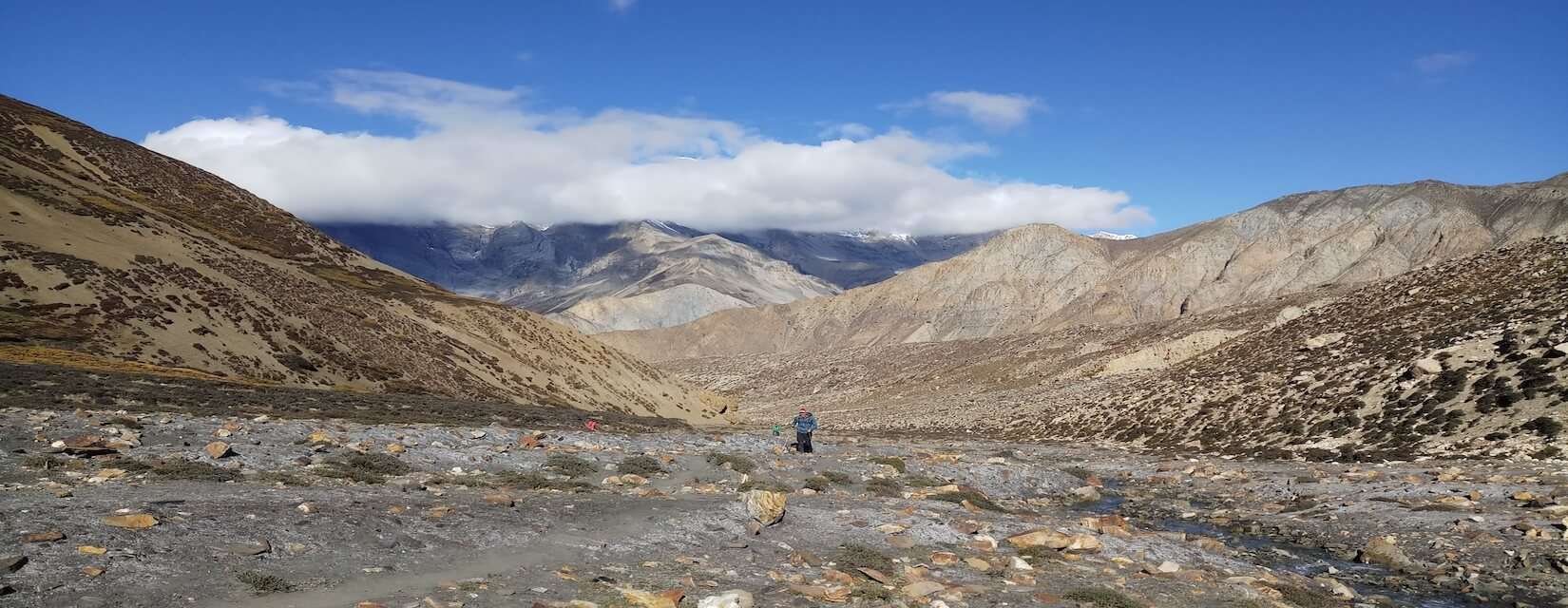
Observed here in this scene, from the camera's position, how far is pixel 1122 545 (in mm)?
17438

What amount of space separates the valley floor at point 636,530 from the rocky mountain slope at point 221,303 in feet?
77.2

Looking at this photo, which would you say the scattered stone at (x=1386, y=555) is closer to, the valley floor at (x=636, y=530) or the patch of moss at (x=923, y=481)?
the valley floor at (x=636, y=530)

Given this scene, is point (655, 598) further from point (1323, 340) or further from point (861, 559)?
point (1323, 340)

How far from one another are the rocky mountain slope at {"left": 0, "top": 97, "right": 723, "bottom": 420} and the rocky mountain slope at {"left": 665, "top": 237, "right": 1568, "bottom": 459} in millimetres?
28889

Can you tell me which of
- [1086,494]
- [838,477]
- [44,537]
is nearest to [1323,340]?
[1086,494]

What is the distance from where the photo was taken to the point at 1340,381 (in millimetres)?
40031

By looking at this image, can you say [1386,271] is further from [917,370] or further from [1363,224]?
[917,370]

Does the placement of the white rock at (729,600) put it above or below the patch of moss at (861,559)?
above

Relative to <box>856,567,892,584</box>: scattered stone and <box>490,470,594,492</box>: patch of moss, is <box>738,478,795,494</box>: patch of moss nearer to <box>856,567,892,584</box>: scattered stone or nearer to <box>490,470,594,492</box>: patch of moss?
<box>490,470,594,492</box>: patch of moss

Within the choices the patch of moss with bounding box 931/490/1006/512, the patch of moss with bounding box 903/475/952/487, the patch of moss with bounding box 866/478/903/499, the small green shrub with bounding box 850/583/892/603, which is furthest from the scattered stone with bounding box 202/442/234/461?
the patch of moss with bounding box 903/475/952/487

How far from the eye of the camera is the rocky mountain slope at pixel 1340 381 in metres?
31.5

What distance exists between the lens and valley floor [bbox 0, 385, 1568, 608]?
11.6m

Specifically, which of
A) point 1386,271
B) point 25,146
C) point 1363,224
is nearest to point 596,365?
point 25,146

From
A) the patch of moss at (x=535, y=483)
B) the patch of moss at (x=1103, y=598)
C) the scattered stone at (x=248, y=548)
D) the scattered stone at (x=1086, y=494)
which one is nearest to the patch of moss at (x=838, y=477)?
the scattered stone at (x=1086, y=494)
